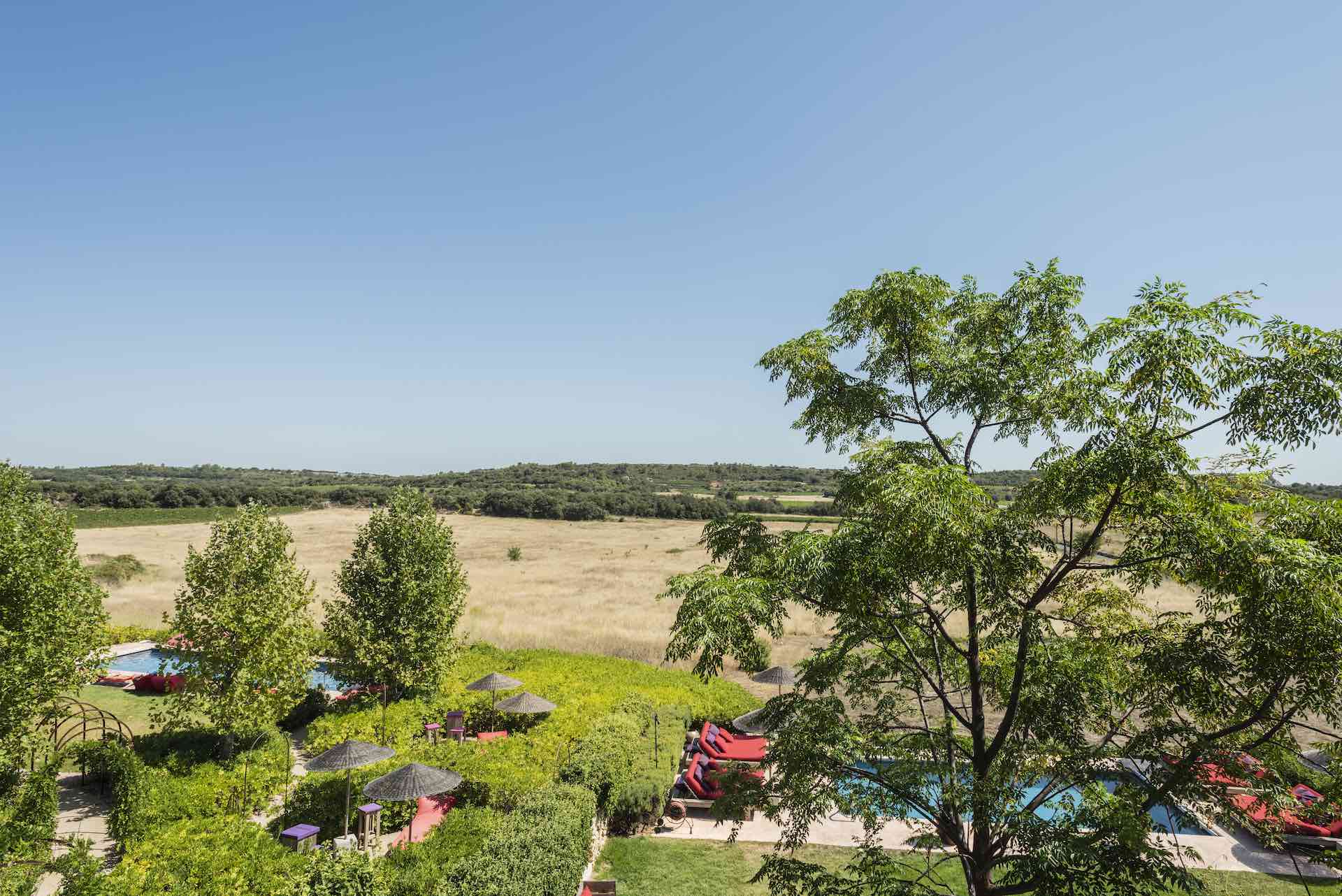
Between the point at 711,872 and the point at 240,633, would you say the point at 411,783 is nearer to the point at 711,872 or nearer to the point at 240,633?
the point at 711,872

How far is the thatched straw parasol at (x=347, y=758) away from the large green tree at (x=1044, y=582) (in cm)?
930

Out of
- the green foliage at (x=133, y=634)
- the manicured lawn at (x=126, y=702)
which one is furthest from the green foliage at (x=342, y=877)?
the green foliage at (x=133, y=634)

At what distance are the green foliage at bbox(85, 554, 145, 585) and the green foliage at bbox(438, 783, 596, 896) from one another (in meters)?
47.0

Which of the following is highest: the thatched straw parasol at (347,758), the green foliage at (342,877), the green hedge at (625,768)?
the green foliage at (342,877)

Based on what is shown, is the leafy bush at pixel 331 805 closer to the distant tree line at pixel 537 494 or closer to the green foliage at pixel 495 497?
the green foliage at pixel 495 497

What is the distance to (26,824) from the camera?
983 centimetres

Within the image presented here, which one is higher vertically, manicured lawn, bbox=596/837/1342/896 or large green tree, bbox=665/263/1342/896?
large green tree, bbox=665/263/1342/896

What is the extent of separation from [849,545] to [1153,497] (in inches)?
125

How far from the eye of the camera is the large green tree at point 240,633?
52.9ft

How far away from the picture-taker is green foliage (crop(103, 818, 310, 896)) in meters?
8.86

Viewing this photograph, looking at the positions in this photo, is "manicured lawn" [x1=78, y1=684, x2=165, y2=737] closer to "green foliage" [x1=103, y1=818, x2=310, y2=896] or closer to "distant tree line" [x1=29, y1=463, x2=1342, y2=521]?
"green foliage" [x1=103, y1=818, x2=310, y2=896]

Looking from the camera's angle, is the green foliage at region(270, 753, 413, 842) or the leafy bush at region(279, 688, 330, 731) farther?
the leafy bush at region(279, 688, 330, 731)

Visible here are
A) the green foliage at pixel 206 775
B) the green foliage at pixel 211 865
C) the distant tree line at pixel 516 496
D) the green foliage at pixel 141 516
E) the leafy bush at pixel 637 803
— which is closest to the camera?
the green foliage at pixel 211 865

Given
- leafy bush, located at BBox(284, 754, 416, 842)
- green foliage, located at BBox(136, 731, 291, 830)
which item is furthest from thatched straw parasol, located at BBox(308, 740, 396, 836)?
green foliage, located at BBox(136, 731, 291, 830)
